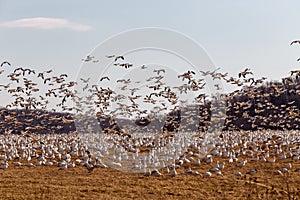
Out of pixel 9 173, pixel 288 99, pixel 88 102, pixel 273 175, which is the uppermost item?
pixel 288 99

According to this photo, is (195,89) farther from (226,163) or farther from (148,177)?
(148,177)

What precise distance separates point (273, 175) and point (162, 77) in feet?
26.0

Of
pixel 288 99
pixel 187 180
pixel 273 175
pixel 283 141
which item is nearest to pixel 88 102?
pixel 187 180

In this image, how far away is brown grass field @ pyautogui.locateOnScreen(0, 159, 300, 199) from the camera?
15.7 m

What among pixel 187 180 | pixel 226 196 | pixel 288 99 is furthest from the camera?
pixel 288 99

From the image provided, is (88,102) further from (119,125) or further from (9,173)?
(119,125)

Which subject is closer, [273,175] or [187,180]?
[187,180]

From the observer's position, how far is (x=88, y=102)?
2825cm

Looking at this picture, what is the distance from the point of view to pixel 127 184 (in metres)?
18.0

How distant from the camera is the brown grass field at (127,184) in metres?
15.7

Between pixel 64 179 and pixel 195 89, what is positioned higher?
pixel 195 89

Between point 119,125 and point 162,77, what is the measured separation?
2260cm

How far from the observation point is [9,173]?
21.0 meters

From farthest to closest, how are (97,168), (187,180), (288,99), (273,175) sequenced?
1. (288,99)
2. (97,168)
3. (273,175)
4. (187,180)
